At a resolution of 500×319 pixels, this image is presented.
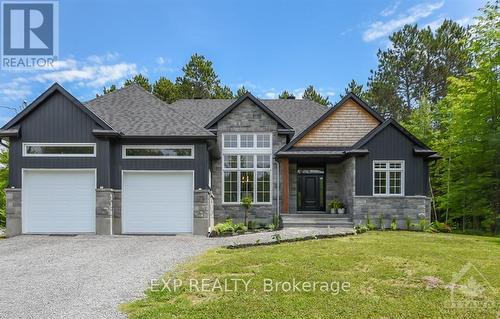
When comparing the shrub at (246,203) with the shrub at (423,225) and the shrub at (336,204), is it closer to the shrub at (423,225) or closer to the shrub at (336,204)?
the shrub at (336,204)

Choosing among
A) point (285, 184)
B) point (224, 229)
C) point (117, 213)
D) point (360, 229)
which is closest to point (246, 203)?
point (285, 184)

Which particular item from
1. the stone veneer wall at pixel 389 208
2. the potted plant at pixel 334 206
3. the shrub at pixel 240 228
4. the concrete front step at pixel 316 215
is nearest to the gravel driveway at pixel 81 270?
the shrub at pixel 240 228

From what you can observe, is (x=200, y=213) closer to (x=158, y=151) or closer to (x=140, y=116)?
(x=158, y=151)

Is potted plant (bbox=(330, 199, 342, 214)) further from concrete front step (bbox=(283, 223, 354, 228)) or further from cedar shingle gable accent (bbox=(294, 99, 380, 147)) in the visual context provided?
cedar shingle gable accent (bbox=(294, 99, 380, 147))

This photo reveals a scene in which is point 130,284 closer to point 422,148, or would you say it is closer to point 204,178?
point 204,178

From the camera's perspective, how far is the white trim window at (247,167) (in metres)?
15.6

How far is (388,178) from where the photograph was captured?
1416 cm

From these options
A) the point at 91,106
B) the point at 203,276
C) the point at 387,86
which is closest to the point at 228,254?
the point at 203,276

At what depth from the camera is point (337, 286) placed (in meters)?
5.78

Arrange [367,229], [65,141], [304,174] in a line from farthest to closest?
[304,174]
[367,229]
[65,141]

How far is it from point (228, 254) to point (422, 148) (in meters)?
9.83

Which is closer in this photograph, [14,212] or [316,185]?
[14,212]

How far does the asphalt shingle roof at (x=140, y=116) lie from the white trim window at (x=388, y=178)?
23.2ft

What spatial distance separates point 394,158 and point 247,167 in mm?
6284
